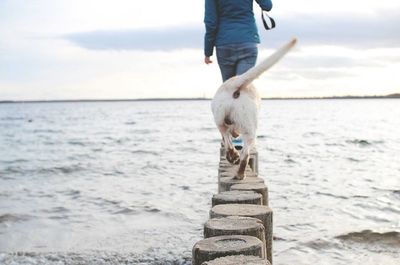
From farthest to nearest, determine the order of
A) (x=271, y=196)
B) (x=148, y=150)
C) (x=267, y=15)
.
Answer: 1. (x=148, y=150)
2. (x=271, y=196)
3. (x=267, y=15)

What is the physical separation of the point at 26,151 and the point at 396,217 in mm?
18037

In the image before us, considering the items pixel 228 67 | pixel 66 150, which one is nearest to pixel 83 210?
pixel 228 67

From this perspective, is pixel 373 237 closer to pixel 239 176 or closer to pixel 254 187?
pixel 239 176

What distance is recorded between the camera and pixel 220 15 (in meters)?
6.66

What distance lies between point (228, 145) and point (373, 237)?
3.24m

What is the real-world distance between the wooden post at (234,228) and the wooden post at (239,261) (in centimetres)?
46

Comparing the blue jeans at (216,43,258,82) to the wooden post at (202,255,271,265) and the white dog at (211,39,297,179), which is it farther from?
the wooden post at (202,255,271,265)

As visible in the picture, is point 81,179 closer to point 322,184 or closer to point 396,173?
point 322,184

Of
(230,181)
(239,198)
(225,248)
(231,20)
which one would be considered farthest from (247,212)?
(231,20)

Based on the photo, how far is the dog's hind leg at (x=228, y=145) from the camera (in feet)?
18.2

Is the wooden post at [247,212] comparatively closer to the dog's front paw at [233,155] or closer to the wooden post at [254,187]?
the wooden post at [254,187]

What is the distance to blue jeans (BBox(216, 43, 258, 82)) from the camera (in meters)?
6.59

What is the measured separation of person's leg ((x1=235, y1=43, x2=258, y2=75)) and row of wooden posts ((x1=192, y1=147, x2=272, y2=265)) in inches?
78.2

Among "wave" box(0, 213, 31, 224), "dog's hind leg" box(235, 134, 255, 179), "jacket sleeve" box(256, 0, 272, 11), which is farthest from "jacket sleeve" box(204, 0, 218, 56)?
"wave" box(0, 213, 31, 224)
